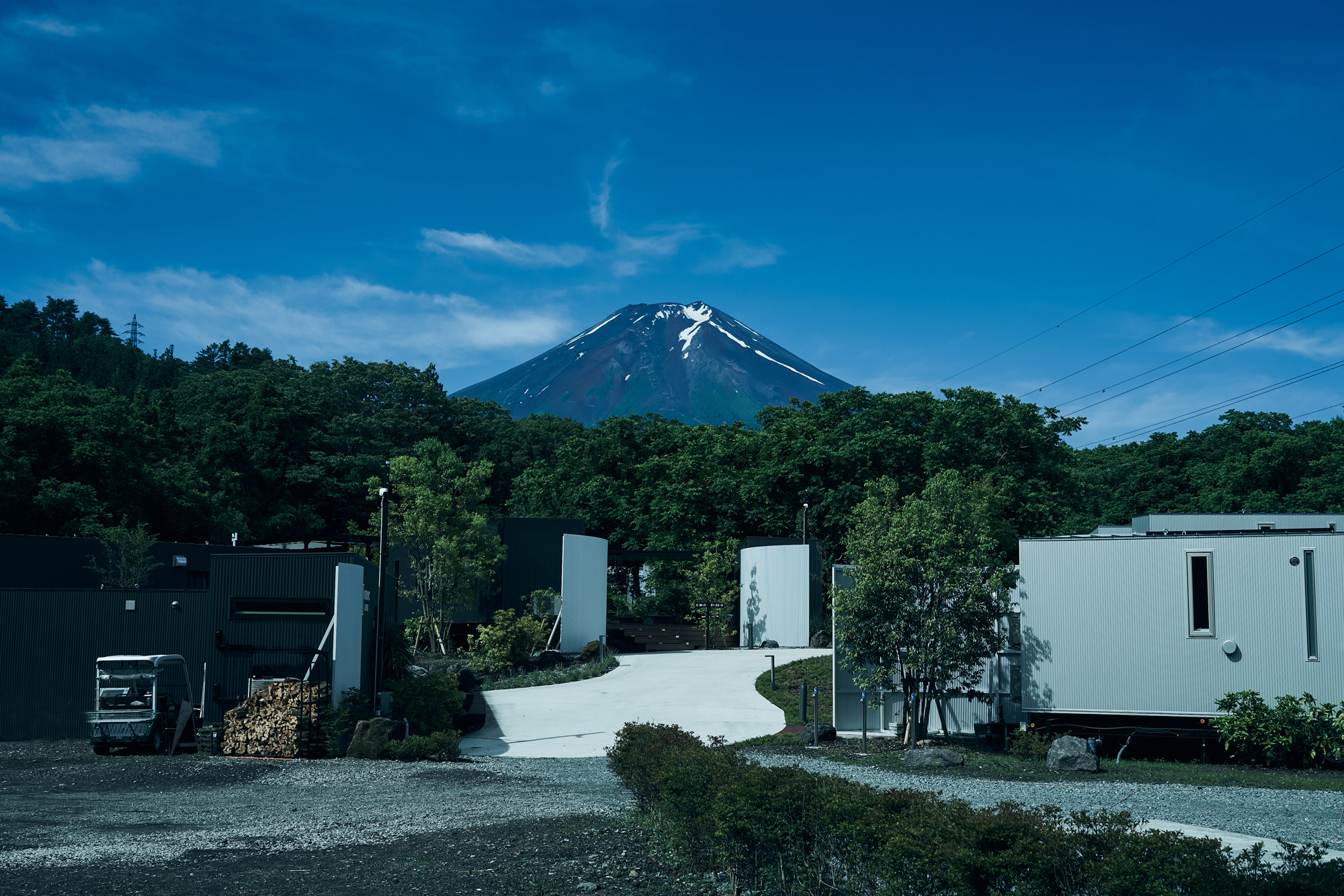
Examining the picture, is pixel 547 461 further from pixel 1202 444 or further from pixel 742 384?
pixel 742 384

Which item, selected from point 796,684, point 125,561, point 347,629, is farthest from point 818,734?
point 125,561

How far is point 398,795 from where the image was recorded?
40.1ft

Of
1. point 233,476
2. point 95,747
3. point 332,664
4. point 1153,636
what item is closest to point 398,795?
point 332,664

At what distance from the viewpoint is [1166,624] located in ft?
50.1

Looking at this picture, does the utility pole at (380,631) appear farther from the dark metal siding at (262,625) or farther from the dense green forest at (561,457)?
the dense green forest at (561,457)

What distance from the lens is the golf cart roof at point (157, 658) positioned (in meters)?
16.4

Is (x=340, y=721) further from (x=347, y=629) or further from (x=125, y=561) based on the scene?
(x=125, y=561)

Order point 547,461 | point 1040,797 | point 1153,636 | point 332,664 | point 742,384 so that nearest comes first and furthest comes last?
point 1040,797, point 1153,636, point 332,664, point 547,461, point 742,384

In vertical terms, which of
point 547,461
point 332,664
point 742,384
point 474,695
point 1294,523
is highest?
point 742,384

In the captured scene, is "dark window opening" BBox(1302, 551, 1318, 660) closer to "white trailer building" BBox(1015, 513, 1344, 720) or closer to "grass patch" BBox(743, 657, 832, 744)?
"white trailer building" BBox(1015, 513, 1344, 720)

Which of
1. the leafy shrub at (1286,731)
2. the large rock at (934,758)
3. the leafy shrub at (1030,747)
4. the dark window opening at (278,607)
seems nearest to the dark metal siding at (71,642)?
the dark window opening at (278,607)

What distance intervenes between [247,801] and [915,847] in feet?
30.9

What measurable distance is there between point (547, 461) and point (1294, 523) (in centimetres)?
4762

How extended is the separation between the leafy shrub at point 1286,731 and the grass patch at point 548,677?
48.6ft
